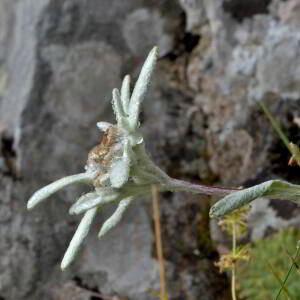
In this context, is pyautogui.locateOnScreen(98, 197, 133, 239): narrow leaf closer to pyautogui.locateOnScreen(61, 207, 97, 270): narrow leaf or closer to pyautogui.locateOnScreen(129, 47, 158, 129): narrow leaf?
pyautogui.locateOnScreen(61, 207, 97, 270): narrow leaf

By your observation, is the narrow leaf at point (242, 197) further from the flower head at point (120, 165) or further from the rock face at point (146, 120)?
the rock face at point (146, 120)

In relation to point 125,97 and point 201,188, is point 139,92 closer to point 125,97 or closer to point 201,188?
point 125,97

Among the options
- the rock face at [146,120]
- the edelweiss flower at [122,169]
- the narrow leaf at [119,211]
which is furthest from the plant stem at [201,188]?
the rock face at [146,120]

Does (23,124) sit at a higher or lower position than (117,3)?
lower

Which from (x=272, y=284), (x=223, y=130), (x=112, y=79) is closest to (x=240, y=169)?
(x=223, y=130)

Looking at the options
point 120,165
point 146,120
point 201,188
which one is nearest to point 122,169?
point 120,165

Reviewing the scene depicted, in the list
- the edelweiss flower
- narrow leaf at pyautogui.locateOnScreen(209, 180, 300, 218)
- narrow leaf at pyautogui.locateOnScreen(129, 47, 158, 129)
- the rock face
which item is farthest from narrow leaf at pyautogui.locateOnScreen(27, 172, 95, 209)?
the rock face

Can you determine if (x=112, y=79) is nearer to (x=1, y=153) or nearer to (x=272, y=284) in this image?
(x=1, y=153)

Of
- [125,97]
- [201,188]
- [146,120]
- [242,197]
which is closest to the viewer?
[242,197]
